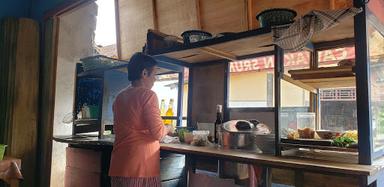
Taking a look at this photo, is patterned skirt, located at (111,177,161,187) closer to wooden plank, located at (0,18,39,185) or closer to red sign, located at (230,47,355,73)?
red sign, located at (230,47,355,73)

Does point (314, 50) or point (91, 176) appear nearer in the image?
point (314, 50)

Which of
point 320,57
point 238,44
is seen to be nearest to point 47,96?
point 238,44

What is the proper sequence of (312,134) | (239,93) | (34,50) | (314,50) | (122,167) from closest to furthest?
(312,134)
(122,167)
(314,50)
(239,93)
(34,50)

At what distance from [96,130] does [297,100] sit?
225 centimetres

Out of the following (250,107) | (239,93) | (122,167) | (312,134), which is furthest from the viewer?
(239,93)

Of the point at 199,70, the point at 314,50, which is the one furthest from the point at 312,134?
the point at 199,70

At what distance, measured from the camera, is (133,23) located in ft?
11.6

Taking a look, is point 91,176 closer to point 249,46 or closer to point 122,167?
point 122,167

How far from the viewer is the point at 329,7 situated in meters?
2.00

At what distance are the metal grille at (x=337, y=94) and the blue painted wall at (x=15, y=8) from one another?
3.79m

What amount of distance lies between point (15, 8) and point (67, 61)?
1091 millimetres

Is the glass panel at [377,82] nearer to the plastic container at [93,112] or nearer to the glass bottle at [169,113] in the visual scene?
the glass bottle at [169,113]

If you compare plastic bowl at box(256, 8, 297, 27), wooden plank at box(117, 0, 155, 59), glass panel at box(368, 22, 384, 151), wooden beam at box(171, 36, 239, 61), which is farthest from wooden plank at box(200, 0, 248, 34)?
glass panel at box(368, 22, 384, 151)

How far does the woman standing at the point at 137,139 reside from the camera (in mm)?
1932
